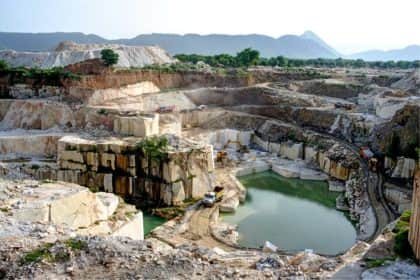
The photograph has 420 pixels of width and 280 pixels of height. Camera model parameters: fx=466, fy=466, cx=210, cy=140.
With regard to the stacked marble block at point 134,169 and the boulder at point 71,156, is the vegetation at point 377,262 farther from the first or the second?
the boulder at point 71,156

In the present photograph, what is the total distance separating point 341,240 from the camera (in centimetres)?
2294

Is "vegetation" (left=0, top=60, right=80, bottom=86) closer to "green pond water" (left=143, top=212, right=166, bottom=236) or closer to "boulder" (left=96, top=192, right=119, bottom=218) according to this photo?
"green pond water" (left=143, top=212, right=166, bottom=236)

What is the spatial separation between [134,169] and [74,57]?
4685 centimetres

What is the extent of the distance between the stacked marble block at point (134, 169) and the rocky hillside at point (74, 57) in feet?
124

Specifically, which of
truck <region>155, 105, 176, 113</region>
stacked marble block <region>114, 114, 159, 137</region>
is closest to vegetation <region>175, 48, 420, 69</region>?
truck <region>155, 105, 176, 113</region>

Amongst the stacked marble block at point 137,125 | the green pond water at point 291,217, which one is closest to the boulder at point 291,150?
the green pond water at point 291,217

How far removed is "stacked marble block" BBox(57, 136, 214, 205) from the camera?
27625mm

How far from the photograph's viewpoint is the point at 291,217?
26.3 m

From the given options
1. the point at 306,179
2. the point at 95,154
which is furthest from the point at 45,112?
the point at 306,179

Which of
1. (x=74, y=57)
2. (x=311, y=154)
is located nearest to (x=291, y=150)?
(x=311, y=154)

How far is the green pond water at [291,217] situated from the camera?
73.8ft

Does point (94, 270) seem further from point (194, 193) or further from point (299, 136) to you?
point (299, 136)

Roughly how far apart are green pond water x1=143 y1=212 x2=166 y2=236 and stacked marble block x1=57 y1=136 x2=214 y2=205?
151cm

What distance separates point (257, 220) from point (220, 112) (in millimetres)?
19822
